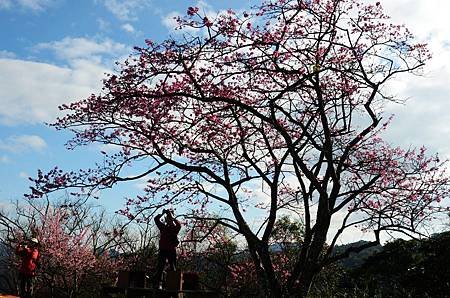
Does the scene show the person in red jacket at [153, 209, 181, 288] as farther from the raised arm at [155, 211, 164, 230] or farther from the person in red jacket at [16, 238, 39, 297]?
the person in red jacket at [16, 238, 39, 297]

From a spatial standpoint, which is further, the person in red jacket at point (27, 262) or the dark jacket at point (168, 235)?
the person in red jacket at point (27, 262)

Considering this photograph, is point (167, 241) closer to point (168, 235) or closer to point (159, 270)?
point (168, 235)

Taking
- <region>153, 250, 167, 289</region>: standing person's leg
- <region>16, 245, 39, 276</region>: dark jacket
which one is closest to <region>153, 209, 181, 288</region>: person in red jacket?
<region>153, 250, 167, 289</region>: standing person's leg

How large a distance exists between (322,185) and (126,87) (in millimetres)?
3654

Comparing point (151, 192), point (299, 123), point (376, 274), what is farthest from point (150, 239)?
point (299, 123)

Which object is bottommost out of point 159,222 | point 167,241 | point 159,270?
point 159,270

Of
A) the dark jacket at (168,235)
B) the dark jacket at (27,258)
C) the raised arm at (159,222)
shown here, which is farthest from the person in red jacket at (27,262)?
the dark jacket at (168,235)

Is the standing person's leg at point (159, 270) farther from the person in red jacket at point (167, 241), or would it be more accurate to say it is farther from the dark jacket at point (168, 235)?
the dark jacket at point (168, 235)

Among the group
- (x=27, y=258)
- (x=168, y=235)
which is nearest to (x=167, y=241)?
(x=168, y=235)

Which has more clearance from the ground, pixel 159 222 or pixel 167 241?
pixel 159 222

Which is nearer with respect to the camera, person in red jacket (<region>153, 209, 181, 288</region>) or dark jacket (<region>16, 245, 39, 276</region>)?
person in red jacket (<region>153, 209, 181, 288</region>)

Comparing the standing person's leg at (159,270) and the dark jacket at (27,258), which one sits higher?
the dark jacket at (27,258)

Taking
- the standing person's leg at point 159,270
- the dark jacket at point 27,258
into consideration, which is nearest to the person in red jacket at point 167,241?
the standing person's leg at point 159,270

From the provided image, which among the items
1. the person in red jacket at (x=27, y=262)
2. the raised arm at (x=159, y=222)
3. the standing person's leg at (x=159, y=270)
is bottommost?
the standing person's leg at (x=159, y=270)
